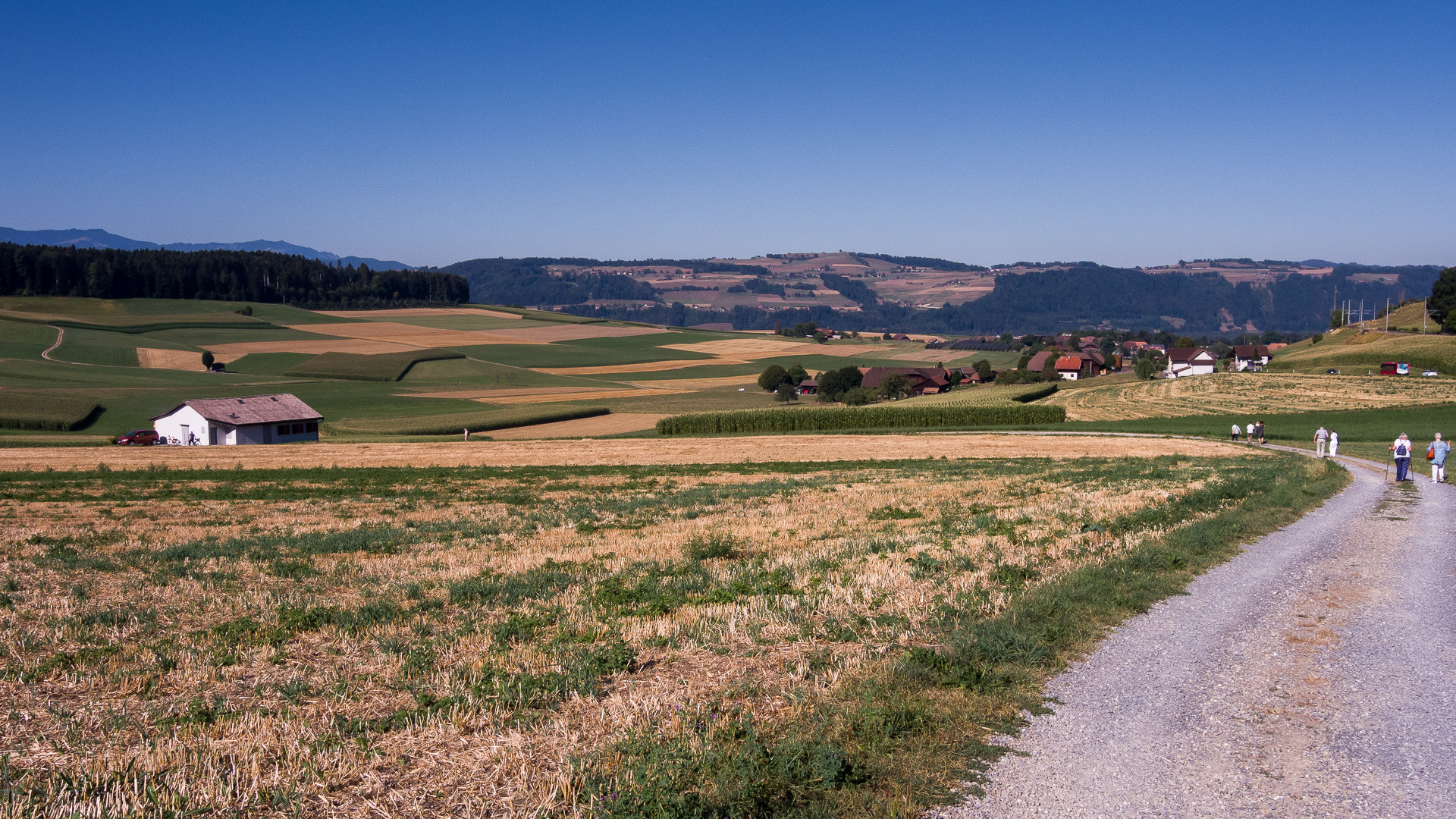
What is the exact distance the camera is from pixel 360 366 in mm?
116312

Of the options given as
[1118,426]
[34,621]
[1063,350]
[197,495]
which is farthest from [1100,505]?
[1063,350]

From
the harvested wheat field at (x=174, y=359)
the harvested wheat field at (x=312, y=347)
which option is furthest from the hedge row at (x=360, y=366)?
the harvested wheat field at (x=174, y=359)

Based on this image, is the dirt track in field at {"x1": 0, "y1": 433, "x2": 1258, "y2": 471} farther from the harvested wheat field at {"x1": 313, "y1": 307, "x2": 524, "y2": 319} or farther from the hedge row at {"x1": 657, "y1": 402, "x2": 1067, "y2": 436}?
the harvested wheat field at {"x1": 313, "y1": 307, "x2": 524, "y2": 319}

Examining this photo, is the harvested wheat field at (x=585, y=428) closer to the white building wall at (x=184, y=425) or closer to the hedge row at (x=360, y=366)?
the white building wall at (x=184, y=425)

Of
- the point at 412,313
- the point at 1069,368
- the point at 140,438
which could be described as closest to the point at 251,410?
the point at 140,438

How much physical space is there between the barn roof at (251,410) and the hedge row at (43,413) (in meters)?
5.43

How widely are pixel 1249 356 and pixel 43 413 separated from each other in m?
164

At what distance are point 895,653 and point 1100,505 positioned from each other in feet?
46.0

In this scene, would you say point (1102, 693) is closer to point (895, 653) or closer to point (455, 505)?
point (895, 653)

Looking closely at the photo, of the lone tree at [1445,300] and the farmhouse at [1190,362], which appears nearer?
the lone tree at [1445,300]

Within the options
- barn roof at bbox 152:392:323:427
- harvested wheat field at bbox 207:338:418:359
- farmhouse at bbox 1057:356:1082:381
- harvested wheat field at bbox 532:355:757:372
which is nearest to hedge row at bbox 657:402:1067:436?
barn roof at bbox 152:392:323:427

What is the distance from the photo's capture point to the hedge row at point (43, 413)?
232ft

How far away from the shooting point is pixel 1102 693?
339 inches

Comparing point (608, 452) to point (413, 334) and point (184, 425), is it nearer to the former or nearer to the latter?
point (184, 425)
